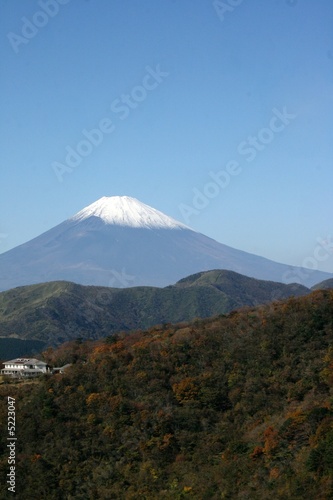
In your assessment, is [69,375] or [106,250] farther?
[106,250]

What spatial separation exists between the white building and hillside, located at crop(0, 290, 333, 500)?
134cm

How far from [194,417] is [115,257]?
17060 centimetres

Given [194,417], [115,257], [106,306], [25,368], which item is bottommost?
[194,417]

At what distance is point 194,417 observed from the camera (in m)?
19.5

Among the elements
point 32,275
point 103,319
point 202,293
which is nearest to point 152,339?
point 103,319

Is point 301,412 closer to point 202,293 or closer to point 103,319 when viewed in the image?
point 103,319

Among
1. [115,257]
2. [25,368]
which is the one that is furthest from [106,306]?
[115,257]

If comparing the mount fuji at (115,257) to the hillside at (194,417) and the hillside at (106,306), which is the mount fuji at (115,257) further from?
the hillside at (194,417)

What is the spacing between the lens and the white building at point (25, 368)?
25.8m

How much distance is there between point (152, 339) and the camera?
2592 cm

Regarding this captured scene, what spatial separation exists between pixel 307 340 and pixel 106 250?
551 ft

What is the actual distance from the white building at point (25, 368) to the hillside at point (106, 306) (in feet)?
124

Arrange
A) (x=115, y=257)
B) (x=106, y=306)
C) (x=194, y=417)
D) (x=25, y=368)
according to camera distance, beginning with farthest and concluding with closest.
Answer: (x=115, y=257) → (x=106, y=306) → (x=25, y=368) → (x=194, y=417)

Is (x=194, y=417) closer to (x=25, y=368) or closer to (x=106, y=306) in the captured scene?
(x=25, y=368)
